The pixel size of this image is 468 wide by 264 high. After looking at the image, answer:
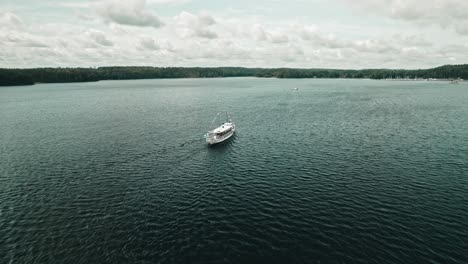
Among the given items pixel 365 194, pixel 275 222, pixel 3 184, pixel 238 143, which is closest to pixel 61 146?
pixel 3 184

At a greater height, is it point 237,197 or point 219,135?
point 219,135

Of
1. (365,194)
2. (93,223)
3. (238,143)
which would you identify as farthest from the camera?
(238,143)

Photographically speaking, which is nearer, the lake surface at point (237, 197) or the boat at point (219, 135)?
the lake surface at point (237, 197)

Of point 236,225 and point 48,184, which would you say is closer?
point 236,225

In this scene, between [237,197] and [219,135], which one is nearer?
[237,197]

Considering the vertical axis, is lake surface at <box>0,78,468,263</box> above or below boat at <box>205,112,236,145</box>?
below

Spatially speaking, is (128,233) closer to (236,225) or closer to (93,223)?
(93,223)

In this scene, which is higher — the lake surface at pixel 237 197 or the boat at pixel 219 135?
the boat at pixel 219 135

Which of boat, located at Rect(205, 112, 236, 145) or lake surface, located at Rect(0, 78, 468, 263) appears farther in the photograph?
boat, located at Rect(205, 112, 236, 145)
